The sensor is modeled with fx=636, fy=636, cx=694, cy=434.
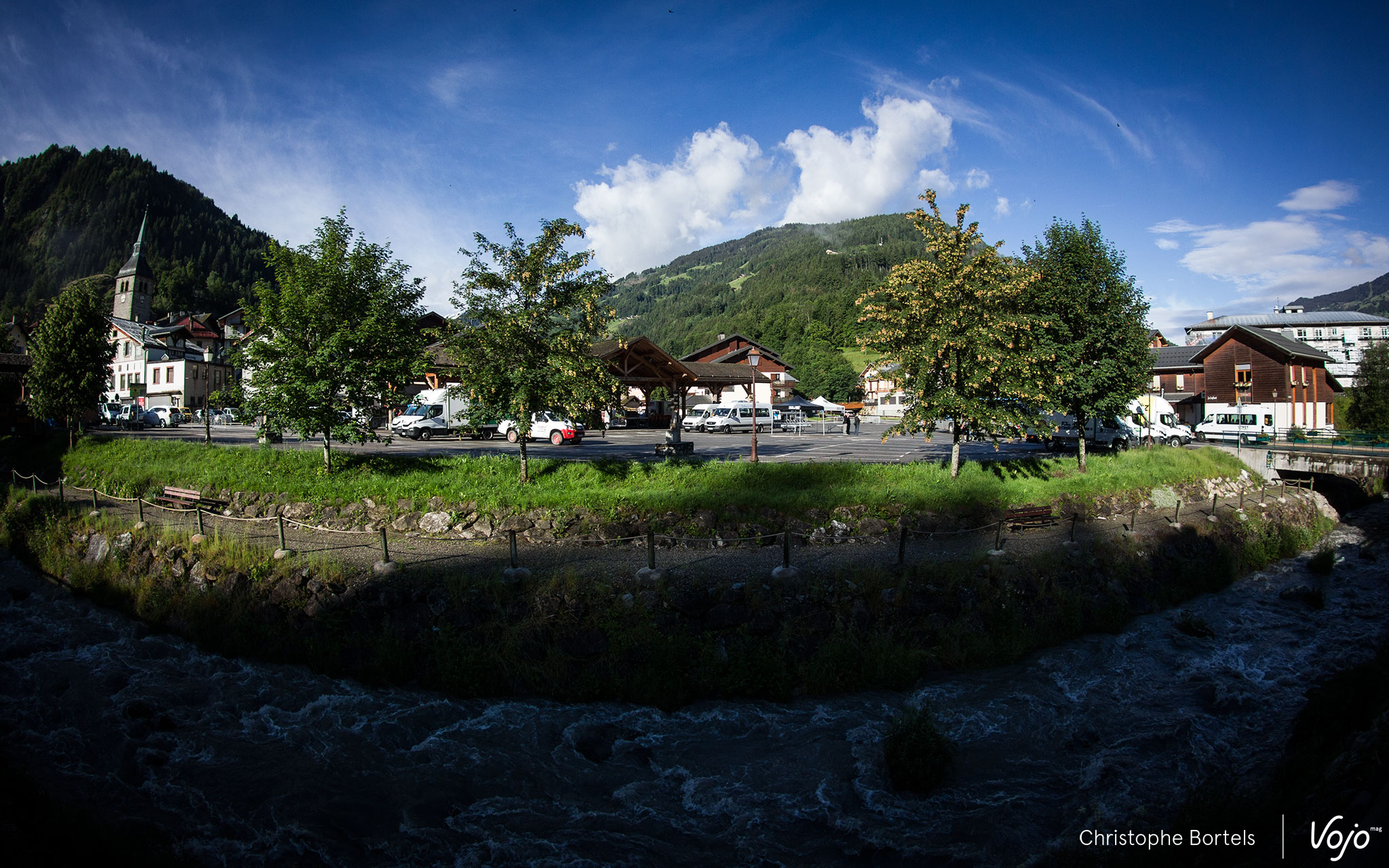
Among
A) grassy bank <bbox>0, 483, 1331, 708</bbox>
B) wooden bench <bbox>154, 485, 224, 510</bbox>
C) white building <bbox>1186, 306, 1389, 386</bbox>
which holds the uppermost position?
white building <bbox>1186, 306, 1389, 386</bbox>

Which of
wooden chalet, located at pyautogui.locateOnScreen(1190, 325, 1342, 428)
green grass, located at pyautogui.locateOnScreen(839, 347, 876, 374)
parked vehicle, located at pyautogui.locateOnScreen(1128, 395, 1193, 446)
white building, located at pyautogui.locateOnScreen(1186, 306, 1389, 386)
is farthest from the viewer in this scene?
green grass, located at pyautogui.locateOnScreen(839, 347, 876, 374)

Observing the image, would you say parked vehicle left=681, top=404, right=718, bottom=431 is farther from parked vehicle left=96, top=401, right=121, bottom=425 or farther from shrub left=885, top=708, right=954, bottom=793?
parked vehicle left=96, top=401, right=121, bottom=425

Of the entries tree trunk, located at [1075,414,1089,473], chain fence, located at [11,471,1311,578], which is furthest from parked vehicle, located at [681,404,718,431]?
chain fence, located at [11,471,1311,578]

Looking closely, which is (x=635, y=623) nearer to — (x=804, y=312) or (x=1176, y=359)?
(x=1176, y=359)

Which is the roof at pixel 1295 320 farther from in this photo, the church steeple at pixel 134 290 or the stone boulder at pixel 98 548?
the church steeple at pixel 134 290

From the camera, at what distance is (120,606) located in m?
15.3

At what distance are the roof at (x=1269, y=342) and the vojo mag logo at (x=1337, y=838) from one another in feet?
186

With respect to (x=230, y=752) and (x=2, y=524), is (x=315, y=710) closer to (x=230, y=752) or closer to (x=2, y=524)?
(x=230, y=752)

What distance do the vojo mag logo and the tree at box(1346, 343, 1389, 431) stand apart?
160 feet

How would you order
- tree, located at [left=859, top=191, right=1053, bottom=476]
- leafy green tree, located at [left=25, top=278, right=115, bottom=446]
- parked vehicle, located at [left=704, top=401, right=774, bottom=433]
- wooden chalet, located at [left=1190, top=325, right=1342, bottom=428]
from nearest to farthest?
tree, located at [left=859, top=191, right=1053, bottom=476] → leafy green tree, located at [left=25, top=278, right=115, bottom=446] → parked vehicle, located at [left=704, top=401, right=774, bottom=433] → wooden chalet, located at [left=1190, top=325, right=1342, bottom=428]

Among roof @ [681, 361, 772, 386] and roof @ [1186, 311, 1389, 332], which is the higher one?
roof @ [1186, 311, 1389, 332]

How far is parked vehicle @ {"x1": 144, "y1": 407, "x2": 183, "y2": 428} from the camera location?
48.7 m

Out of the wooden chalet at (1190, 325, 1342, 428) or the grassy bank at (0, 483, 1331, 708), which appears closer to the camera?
the grassy bank at (0, 483, 1331, 708)

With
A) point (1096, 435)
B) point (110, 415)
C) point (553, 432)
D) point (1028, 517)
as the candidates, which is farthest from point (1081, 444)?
point (110, 415)
